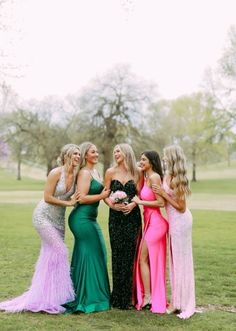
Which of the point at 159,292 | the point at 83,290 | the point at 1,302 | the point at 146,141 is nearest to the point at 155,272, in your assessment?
the point at 159,292

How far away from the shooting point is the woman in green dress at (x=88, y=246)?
23.8 feet

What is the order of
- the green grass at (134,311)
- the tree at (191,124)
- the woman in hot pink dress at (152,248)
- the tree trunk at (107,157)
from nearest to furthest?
1. the green grass at (134,311)
2. the woman in hot pink dress at (152,248)
3. the tree trunk at (107,157)
4. the tree at (191,124)

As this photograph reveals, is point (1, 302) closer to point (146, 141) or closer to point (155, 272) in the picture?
point (155, 272)

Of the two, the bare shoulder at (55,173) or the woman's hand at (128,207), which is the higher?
the bare shoulder at (55,173)

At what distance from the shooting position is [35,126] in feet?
202

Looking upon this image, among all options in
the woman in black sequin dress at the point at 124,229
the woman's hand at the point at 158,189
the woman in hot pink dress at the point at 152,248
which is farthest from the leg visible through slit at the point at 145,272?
the woman's hand at the point at 158,189

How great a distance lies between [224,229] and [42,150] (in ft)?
143

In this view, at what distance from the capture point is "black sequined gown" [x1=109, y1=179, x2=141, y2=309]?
7332 mm

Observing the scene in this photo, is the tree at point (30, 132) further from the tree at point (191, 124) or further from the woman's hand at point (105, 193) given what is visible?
the woman's hand at point (105, 193)

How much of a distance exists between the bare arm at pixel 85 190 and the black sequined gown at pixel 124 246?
24 cm

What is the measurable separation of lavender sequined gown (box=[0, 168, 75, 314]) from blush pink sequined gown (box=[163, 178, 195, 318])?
4.63ft

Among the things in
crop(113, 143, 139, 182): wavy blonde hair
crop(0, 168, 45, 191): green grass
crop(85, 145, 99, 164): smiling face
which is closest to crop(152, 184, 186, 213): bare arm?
crop(113, 143, 139, 182): wavy blonde hair

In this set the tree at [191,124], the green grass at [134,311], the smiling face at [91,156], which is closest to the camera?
the green grass at [134,311]

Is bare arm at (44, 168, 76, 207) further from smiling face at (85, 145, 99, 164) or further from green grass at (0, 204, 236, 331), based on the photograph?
green grass at (0, 204, 236, 331)
